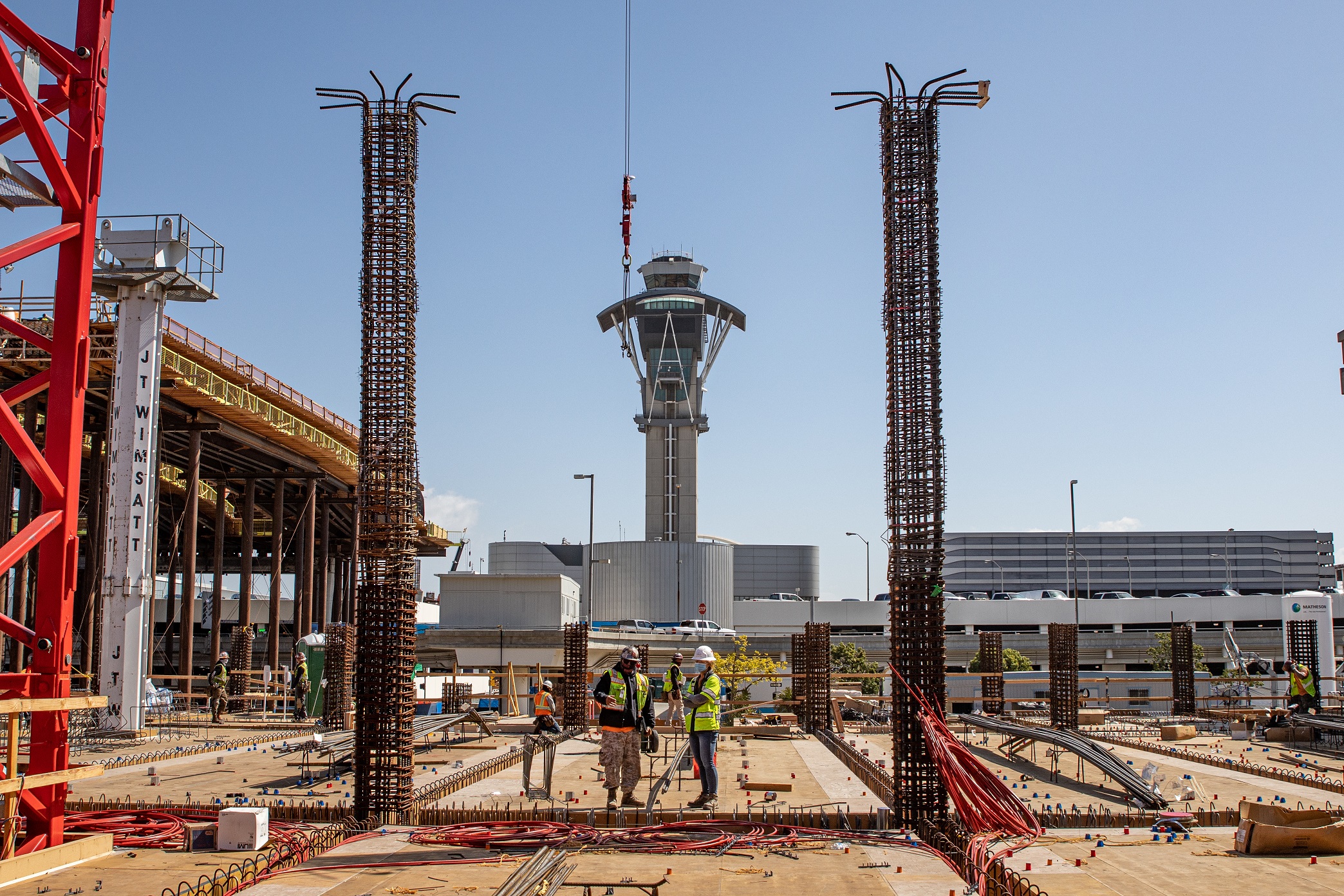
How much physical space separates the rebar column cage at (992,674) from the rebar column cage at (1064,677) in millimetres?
1950

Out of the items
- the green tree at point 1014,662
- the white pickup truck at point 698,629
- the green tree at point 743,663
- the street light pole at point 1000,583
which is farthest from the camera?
the street light pole at point 1000,583

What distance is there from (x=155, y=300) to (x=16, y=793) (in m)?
21.4

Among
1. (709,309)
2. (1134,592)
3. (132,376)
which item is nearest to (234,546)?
(709,309)

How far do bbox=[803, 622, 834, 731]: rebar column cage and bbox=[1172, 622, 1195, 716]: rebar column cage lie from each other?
11.2 meters

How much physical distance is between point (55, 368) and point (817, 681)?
2033 cm

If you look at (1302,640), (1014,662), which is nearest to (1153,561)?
(1014,662)

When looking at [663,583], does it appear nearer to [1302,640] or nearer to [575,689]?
[1302,640]

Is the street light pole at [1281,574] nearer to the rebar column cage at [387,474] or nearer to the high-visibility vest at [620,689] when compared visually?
the high-visibility vest at [620,689]

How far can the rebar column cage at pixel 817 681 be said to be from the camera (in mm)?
27250

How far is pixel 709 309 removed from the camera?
7844 centimetres

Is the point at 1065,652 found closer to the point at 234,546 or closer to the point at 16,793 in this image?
the point at 16,793

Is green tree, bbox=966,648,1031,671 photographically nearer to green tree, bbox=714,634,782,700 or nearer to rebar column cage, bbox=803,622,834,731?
green tree, bbox=714,634,782,700

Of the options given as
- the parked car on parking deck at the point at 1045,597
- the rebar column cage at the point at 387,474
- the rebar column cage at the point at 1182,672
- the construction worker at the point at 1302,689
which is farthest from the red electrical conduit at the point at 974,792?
the parked car on parking deck at the point at 1045,597

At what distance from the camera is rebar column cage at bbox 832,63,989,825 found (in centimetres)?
1251
